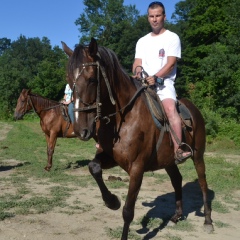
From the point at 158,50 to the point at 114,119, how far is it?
1.33 meters

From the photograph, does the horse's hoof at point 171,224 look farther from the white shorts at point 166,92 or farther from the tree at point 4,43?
the tree at point 4,43

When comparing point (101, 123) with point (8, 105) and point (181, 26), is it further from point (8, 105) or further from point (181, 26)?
point (181, 26)

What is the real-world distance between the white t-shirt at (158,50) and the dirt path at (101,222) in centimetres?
228

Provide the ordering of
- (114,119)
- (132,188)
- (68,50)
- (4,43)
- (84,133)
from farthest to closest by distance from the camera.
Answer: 1. (4,43)
2. (132,188)
3. (114,119)
4. (68,50)
5. (84,133)

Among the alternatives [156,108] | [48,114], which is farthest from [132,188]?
[48,114]

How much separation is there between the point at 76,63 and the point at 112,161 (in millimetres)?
1531

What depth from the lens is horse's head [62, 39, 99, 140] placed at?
11.3 feet

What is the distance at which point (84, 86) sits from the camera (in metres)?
3.47

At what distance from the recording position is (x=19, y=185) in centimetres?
799

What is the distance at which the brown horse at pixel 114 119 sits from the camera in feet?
11.4

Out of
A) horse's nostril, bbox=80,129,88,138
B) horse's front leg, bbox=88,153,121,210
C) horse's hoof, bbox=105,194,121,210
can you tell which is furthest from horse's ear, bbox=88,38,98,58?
horse's hoof, bbox=105,194,121,210

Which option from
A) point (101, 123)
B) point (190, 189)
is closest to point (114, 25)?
point (190, 189)

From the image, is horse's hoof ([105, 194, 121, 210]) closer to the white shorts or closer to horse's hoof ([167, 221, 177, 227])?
horse's hoof ([167, 221, 177, 227])

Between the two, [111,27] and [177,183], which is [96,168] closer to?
[177,183]
